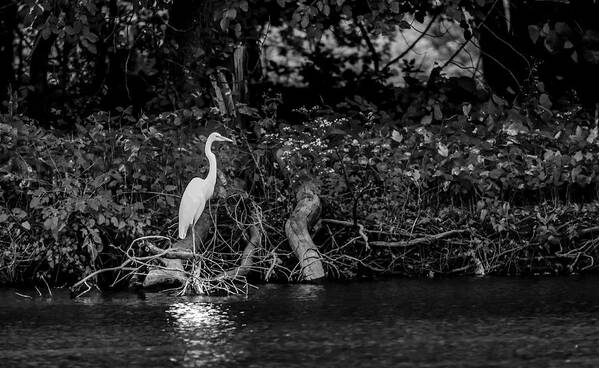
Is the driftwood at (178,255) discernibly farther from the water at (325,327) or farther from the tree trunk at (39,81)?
the tree trunk at (39,81)

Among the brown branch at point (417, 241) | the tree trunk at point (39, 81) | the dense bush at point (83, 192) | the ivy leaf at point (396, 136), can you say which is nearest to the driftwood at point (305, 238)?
the brown branch at point (417, 241)

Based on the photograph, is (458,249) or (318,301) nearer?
(318,301)

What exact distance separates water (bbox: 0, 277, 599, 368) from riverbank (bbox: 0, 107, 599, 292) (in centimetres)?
48

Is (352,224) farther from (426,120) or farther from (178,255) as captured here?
(426,120)

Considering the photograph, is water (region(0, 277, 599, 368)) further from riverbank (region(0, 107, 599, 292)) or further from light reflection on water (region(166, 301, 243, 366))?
riverbank (region(0, 107, 599, 292))

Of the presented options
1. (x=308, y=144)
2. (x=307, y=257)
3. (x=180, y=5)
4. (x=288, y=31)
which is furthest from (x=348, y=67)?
(x=307, y=257)

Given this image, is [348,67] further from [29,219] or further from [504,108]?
[29,219]

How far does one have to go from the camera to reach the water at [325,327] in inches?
306

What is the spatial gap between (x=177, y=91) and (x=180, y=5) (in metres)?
1.04

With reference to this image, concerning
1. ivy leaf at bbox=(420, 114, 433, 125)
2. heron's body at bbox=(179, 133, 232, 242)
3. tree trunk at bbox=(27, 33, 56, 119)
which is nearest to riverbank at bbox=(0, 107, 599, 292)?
heron's body at bbox=(179, 133, 232, 242)

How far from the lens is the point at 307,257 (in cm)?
1133

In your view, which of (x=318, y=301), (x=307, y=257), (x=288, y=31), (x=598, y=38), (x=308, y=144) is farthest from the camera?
(x=288, y=31)

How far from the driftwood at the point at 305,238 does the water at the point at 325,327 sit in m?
0.25

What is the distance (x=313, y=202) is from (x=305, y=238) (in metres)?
0.39
